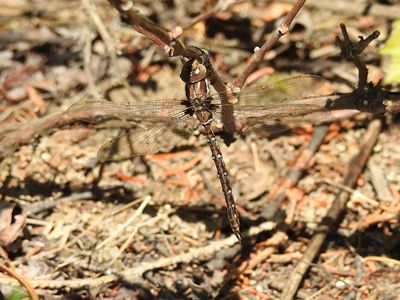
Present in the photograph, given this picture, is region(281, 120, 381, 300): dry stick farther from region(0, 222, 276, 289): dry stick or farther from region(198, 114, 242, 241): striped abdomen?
region(198, 114, 242, 241): striped abdomen

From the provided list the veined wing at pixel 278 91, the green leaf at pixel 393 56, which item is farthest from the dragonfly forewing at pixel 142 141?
the green leaf at pixel 393 56

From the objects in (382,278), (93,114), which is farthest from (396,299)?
(93,114)

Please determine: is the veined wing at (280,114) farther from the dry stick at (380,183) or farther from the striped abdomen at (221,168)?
the dry stick at (380,183)

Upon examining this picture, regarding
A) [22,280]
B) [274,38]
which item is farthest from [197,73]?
[22,280]

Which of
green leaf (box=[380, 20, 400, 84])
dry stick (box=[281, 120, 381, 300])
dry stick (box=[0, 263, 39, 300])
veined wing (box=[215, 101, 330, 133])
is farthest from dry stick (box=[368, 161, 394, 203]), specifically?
dry stick (box=[0, 263, 39, 300])

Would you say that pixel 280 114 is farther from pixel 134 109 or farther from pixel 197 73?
pixel 134 109

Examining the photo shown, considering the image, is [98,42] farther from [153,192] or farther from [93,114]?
[153,192]

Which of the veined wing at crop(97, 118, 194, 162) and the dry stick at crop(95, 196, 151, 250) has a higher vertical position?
the veined wing at crop(97, 118, 194, 162)
